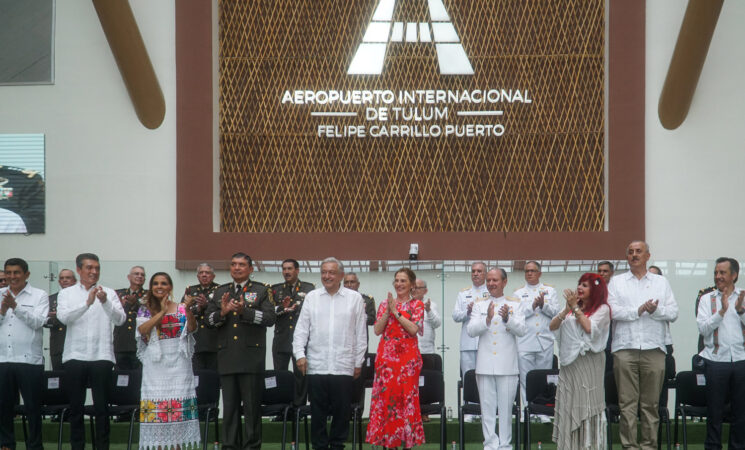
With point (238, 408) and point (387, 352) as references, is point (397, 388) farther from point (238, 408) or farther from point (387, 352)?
point (238, 408)

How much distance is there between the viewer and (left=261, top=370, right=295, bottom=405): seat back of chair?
7.52 meters

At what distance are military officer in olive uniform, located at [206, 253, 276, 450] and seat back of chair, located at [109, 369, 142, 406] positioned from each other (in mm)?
1108

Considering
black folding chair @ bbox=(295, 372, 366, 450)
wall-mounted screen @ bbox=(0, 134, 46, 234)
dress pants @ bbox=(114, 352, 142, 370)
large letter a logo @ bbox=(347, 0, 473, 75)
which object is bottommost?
black folding chair @ bbox=(295, 372, 366, 450)

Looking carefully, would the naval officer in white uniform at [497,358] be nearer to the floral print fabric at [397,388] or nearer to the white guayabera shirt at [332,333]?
the floral print fabric at [397,388]

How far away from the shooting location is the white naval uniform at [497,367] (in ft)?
23.0

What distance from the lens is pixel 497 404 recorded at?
7.12 metres

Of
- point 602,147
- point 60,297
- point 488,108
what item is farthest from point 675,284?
point 60,297

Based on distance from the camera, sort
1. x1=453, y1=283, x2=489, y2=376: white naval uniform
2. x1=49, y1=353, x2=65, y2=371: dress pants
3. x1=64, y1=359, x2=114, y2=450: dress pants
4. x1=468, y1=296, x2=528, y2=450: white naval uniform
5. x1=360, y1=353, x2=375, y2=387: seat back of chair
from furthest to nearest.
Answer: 1. x1=49, y1=353, x2=65, y2=371: dress pants
2. x1=453, y1=283, x2=489, y2=376: white naval uniform
3. x1=360, y1=353, x2=375, y2=387: seat back of chair
4. x1=64, y1=359, x2=114, y2=450: dress pants
5. x1=468, y1=296, x2=528, y2=450: white naval uniform

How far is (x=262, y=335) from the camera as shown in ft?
23.1

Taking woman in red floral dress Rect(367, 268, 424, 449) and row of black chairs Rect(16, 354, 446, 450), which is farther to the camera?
row of black chairs Rect(16, 354, 446, 450)

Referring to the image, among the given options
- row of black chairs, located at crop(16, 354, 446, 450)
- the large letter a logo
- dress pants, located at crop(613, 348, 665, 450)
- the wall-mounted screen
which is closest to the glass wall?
row of black chairs, located at crop(16, 354, 446, 450)

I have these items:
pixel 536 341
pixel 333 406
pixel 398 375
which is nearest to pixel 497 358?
pixel 398 375

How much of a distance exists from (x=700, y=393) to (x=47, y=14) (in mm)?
8317

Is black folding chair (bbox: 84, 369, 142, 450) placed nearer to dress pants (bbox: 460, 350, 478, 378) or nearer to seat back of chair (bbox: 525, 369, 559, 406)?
dress pants (bbox: 460, 350, 478, 378)
